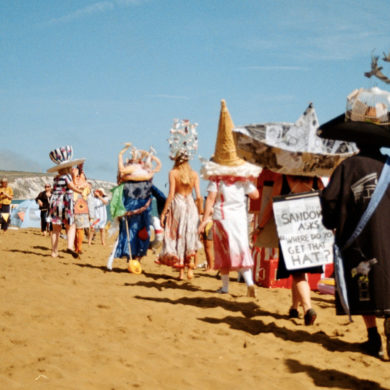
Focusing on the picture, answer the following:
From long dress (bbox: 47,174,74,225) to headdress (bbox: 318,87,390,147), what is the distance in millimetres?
8077

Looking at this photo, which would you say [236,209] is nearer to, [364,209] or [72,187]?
[364,209]

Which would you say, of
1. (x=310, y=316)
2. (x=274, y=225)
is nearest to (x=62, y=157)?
(x=274, y=225)

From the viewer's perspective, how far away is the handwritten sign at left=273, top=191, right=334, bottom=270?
19.4 ft

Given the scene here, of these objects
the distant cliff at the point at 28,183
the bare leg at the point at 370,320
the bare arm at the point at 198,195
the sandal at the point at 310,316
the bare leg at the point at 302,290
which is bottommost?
the sandal at the point at 310,316

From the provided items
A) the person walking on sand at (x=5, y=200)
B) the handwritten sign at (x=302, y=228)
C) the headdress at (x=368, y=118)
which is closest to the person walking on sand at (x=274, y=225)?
the handwritten sign at (x=302, y=228)

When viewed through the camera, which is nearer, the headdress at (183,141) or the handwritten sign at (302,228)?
the handwritten sign at (302,228)

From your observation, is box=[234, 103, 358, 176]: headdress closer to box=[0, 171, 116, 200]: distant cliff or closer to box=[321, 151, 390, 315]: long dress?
box=[321, 151, 390, 315]: long dress

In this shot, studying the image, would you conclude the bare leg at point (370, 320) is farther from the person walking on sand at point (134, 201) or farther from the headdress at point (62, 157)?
the headdress at point (62, 157)

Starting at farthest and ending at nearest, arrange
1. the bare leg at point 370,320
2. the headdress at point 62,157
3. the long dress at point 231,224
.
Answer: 1. the headdress at point 62,157
2. the long dress at point 231,224
3. the bare leg at point 370,320

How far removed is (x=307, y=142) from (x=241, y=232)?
2421 mm

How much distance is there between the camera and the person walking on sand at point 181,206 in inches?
362

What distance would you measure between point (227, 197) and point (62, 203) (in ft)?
16.5

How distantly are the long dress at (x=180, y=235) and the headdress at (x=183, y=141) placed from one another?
65 centimetres

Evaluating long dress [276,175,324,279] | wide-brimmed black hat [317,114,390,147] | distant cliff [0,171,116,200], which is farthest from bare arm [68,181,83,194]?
distant cliff [0,171,116,200]
